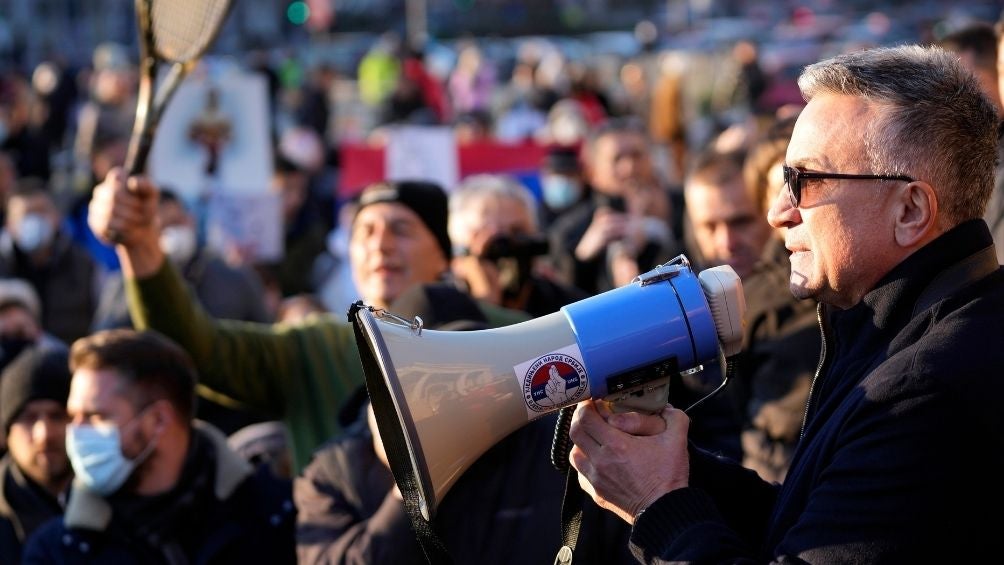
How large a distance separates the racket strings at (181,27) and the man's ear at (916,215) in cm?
237

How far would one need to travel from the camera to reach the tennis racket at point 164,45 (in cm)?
390

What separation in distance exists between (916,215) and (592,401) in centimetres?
60

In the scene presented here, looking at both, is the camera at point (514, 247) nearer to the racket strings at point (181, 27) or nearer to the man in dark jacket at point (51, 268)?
the racket strings at point (181, 27)

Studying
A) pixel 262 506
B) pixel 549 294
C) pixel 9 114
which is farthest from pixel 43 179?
pixel 262 506

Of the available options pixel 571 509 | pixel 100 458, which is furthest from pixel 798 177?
pixel 100 458

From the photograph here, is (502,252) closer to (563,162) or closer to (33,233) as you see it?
(563,162)

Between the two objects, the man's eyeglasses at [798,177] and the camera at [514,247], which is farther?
the camera at [514,247]

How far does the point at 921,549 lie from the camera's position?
6.34ft

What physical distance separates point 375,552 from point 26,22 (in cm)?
2508

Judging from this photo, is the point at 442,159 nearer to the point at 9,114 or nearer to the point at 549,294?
the point at 549,294

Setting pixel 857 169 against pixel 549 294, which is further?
pixel 549 294

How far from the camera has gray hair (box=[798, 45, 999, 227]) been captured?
7.05ft

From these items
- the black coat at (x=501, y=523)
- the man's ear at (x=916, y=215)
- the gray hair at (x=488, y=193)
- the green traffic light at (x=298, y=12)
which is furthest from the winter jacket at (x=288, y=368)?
the green traffic light at (x=298, y=12)

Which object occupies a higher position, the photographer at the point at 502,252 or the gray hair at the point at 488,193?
the gray hair at the point at 488,193
